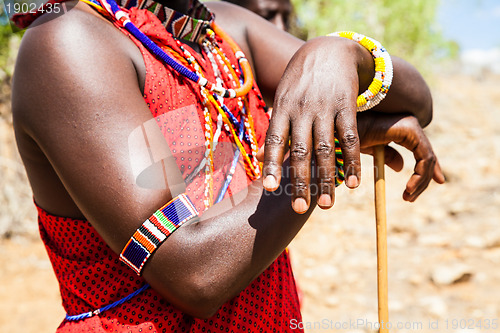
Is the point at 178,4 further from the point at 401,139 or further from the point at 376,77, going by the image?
the point at 401,139

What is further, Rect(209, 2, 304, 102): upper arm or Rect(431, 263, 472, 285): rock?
Rect(431, 263, 472, 285): rock

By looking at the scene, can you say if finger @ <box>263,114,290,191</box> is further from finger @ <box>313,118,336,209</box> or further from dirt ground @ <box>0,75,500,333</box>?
dirt ground @ <box>0,75,500,333</box>

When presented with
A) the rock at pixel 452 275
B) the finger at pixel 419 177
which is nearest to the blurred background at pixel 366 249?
the rock at pixel 452 275

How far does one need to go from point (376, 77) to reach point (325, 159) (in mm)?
362

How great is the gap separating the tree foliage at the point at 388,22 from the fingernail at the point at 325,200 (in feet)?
23.5

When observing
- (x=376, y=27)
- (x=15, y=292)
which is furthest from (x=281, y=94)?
Result: (x=376, y=27)

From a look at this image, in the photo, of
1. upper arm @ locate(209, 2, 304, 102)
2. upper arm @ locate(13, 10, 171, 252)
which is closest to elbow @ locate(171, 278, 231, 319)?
upper arm @ locate(13, 10, 171, 252)

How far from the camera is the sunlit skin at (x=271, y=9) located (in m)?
3.79

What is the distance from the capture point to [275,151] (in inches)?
32.8

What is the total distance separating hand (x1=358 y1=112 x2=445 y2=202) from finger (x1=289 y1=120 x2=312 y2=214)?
34cm

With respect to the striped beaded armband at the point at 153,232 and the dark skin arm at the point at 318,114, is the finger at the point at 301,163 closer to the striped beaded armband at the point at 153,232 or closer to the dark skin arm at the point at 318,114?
the dark skin arm at the point at 318,114

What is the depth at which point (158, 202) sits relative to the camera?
89 centimetres

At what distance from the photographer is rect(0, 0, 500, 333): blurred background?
144 inches

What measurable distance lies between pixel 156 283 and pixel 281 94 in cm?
44
